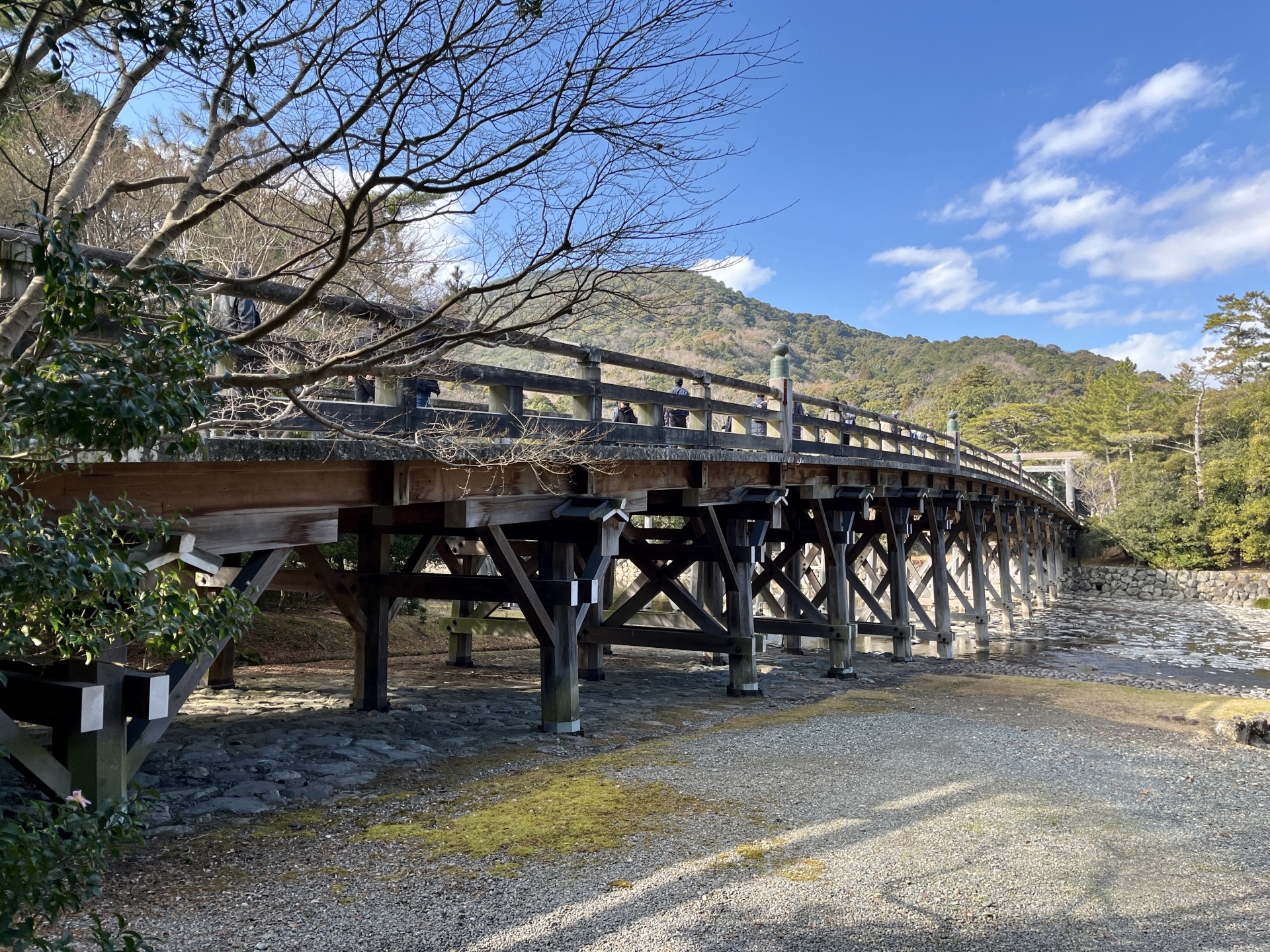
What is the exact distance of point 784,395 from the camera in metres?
10.0

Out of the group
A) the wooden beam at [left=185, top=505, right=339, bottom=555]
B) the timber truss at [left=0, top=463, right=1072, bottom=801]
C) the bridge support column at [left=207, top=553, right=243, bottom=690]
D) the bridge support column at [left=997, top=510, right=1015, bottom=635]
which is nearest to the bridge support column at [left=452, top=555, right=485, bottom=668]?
the timber truss at [left=0, top=463, right=1072, bottom=801]

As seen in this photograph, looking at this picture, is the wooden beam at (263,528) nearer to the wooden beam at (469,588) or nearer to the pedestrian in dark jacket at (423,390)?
the pedestrian in dark jacket at (423,390)

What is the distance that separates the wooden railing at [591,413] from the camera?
4816mm

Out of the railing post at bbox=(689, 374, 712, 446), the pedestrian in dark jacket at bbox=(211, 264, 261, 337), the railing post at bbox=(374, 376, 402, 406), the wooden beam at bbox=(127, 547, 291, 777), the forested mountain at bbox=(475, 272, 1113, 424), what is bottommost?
the wooden beam at bbox=(127, 547, 291, 777)

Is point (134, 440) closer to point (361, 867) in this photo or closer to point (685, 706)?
point (361, 867)

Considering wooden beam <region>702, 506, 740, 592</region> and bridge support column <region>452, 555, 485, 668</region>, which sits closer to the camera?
wooden beam <region>702, 506, 740, 592</region>

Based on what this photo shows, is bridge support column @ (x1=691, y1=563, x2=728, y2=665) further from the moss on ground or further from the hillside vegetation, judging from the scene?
the moss on ground

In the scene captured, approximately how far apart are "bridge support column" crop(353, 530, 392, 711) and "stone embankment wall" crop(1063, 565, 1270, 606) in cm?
3292

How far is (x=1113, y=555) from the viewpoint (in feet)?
128

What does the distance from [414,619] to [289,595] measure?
215cm

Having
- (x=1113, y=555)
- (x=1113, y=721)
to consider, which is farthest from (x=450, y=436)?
(x=1113, y=555)

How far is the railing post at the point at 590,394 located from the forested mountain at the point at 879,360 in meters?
30.9

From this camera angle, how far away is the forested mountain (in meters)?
67.7

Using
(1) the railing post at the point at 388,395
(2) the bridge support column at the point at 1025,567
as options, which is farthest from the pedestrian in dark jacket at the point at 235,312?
(2) the bridge support column at the point at 1025,567
